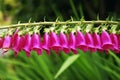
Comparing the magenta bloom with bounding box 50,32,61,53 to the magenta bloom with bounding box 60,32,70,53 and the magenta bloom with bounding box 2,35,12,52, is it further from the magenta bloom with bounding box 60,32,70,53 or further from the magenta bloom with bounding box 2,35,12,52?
the magenta bloom with bounding box 2,35,12,52

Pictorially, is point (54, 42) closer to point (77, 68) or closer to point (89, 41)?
point (89, 41)

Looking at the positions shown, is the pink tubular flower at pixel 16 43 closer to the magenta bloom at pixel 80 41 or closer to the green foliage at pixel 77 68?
the magenta bloom at pixel 80 41

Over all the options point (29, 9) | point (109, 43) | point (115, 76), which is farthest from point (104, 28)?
point (29, 9)

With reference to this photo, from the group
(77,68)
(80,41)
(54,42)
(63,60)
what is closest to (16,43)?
(54,42)

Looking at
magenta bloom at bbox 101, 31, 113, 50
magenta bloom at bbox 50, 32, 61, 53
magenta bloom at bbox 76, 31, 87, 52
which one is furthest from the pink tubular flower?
magenta bloom at bbox 101, 31, 113, 50

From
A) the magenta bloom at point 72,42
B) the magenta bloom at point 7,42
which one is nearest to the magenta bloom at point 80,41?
the magenta bloom at point 72,42

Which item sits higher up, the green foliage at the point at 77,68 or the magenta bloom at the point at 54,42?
the magenta bloom at the point at 54,42
